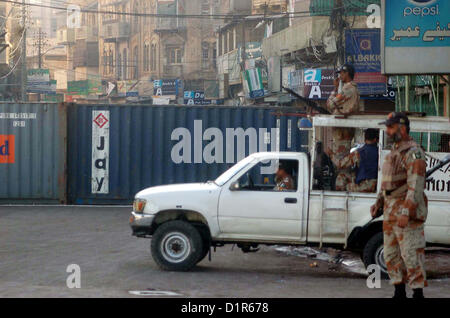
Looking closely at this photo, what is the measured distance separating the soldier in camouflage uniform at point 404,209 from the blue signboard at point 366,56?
18516mm

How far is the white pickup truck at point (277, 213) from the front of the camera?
10500mm

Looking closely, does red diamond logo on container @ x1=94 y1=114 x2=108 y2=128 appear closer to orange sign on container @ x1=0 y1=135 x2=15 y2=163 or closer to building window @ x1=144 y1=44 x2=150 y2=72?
orange sign on container @ x1=0 y1=135 x2=15 y2=163

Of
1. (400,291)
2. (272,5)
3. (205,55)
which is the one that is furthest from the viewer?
(205,55)

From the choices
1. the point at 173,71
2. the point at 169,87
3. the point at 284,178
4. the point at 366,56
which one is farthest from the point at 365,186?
the point at 173,71

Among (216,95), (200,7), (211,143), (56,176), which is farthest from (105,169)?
(200,7)

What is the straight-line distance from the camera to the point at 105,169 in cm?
2102

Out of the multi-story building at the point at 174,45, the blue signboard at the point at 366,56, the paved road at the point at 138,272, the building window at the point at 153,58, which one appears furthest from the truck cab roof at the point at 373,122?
the building window at the point at 153,58

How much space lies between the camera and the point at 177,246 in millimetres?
10883

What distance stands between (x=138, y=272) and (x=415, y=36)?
8.92m

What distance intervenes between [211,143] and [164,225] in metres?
10.1

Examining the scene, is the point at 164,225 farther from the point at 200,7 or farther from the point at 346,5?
the point at 200,7

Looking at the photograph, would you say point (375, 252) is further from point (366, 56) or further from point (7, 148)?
point (366, 56)

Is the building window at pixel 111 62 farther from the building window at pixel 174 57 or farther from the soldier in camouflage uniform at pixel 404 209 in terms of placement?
the soldier in camouflage uniform at pixel 404 209
